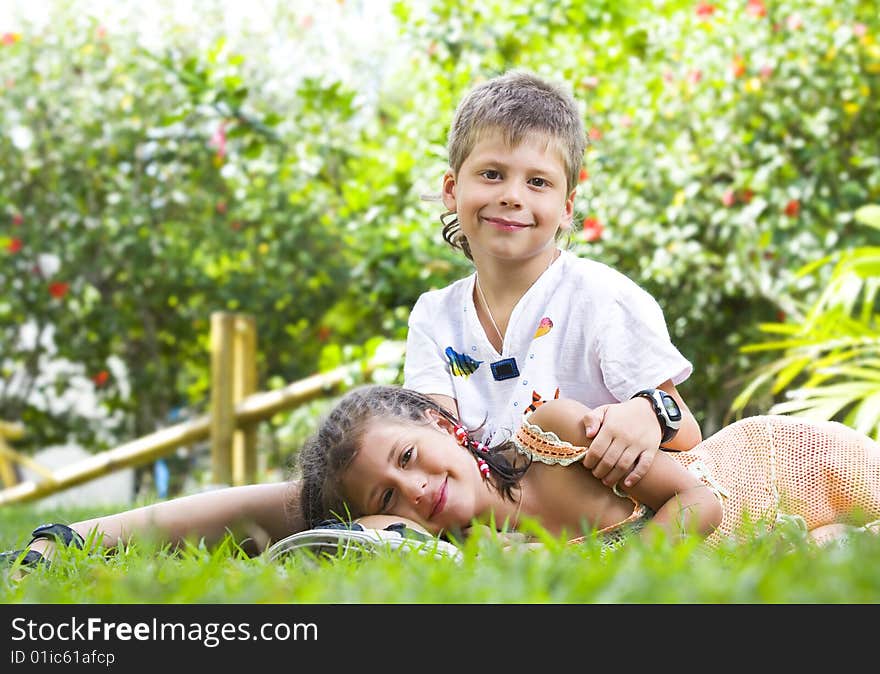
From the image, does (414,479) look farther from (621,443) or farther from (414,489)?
(621,443)

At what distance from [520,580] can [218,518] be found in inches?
58.1

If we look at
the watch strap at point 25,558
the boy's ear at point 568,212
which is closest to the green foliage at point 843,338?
the boy's ear at point 568,212

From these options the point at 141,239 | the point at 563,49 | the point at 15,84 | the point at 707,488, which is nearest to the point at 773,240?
the point at 563,49

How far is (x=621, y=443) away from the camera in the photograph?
218 cm

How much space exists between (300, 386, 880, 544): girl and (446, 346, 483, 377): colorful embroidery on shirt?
246 millimetres

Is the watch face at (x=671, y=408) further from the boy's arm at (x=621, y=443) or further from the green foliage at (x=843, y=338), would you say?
the green foliage at (x=843, y=338)

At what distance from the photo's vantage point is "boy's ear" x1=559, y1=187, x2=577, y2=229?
276 centimetres

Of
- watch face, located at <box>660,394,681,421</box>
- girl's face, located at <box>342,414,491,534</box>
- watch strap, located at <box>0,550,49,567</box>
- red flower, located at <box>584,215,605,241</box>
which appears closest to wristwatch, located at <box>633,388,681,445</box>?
watch face, located at <box>660,394,681,421</box>

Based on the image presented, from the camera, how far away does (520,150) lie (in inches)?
102

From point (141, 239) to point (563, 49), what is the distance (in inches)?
161

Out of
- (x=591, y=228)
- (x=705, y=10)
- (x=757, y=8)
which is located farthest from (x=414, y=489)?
(x=705, y=10)

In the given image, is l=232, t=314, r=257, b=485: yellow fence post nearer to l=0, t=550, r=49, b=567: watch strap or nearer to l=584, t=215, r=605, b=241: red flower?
l=584, t=215, r=605, b=241: red flower

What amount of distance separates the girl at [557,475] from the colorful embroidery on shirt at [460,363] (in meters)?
0.25

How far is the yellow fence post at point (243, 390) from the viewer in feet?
20.1
